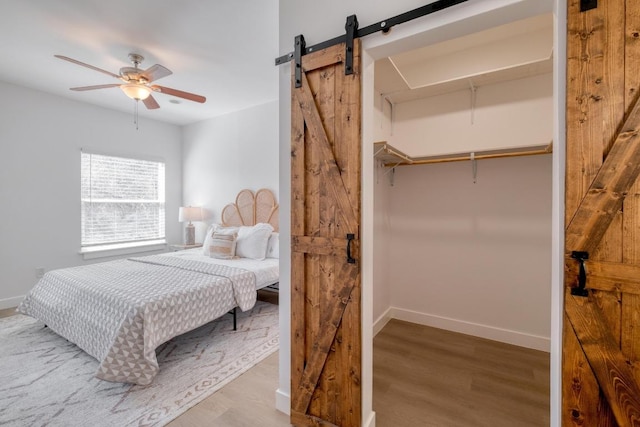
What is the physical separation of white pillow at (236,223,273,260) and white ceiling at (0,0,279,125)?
1.94 metres

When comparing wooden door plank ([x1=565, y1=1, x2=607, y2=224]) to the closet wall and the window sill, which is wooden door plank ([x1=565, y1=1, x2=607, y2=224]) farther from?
the window sill

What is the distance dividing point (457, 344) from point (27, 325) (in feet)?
14.5

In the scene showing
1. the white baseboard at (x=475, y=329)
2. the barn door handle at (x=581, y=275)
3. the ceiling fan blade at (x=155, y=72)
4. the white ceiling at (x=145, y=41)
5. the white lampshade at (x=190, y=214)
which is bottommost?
the white baseboard at (x=475, y=329)

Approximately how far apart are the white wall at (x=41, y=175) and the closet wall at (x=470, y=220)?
429 cm

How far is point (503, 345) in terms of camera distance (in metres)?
2.62

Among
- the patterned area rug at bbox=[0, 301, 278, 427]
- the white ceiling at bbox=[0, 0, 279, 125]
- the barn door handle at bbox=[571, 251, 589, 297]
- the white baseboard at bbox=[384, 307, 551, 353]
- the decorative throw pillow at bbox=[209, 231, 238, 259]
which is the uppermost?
the white ceiling at bbox=[0, 0, 279, 125]

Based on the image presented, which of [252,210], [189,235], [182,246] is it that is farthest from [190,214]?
[252,210]

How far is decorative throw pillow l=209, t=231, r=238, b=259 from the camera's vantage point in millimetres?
3829

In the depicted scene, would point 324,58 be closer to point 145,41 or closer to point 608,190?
point 608,190

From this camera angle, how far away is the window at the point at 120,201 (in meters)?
4.34

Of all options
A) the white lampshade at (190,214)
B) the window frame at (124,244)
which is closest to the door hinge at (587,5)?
the white lampshade at (190,214)

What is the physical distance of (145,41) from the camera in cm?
267

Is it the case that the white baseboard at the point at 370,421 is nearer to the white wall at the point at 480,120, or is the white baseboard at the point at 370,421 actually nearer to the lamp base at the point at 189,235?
the white wall at the point at 480,120

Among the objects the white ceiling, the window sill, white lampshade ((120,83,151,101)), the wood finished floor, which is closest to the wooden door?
the wood finished floor
